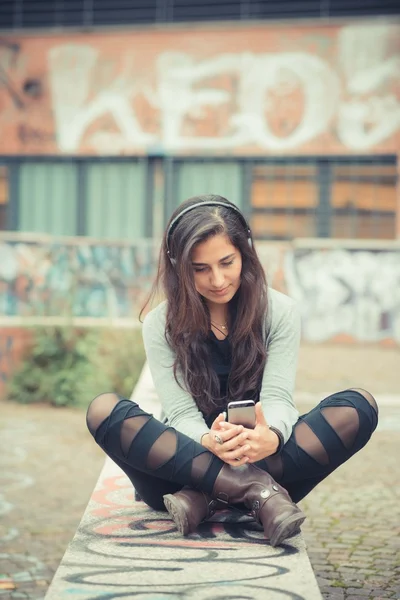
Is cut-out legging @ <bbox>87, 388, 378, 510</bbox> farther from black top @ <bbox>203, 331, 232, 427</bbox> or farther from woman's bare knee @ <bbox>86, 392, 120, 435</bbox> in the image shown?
black top @ <bbox>203, 331, 232, 427</bbox>

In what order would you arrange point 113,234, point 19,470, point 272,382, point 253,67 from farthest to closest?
point 113,234
point 253,67
point 19,470
point 272,382

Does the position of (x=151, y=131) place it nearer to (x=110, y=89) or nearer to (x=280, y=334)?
(x=110, y=89)

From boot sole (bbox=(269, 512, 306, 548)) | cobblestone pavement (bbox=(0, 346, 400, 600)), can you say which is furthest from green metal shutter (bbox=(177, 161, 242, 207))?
boot sole (bbox=(269, 512, 306, 548))

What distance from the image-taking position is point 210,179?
40.8 feet

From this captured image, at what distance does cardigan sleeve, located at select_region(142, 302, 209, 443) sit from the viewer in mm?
2959

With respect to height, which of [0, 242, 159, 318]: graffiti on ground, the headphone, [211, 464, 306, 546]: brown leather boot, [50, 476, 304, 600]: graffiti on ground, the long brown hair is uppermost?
the headphone

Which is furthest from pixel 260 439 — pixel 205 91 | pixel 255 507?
pixel 205 91

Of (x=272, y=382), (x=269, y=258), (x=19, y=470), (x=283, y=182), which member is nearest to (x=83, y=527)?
(x=272, y=382)

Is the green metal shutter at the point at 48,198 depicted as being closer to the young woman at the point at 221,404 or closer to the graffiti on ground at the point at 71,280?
the graffiti on ground at the point at 71,280

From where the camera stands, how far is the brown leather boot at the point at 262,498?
258 centimetres

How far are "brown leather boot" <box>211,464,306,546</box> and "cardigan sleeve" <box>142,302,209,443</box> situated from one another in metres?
0.21

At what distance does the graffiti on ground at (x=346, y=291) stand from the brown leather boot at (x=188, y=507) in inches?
325

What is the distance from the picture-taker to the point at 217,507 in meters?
2.90

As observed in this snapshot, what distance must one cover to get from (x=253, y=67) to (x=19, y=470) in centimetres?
794
